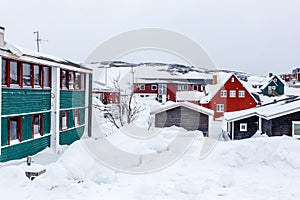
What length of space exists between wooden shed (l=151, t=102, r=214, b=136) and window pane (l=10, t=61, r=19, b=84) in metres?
12.4

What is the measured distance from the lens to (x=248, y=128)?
65.3 feet

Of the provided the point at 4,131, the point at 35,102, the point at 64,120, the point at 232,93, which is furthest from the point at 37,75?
the point at 232,93

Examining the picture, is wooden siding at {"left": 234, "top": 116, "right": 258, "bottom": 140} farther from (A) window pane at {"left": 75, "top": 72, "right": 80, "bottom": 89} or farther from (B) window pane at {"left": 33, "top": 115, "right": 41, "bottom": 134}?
(B) window pane at {"left": 33, "top": 115, "right": 41, "bottom": 134}

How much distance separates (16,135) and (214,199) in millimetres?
6677

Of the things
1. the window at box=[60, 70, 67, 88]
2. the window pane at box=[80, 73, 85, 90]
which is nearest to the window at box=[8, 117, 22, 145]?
A: the window at box=[60, 70, 67, 88]

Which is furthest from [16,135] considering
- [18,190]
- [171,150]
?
[171,150]

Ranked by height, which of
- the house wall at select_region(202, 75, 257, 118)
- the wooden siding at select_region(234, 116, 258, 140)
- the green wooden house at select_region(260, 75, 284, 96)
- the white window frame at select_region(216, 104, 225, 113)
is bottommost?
the wooden siding at select_region(234, 116, 258, 140)

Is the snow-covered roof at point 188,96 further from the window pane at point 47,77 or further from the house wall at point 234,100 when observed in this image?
the window pane at point 47,77

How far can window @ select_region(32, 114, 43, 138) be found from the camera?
1129 centimetres

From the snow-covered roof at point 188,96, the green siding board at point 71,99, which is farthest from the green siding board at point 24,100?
the snow-covered roof at point 188,96

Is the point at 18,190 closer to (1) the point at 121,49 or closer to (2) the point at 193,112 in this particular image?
(1) the point at 121,49

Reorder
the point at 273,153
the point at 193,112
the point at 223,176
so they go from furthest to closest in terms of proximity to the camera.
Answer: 1. the point at 193,112
2. the point at 273,153
3. the point at 223,176

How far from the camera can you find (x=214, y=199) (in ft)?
21.6

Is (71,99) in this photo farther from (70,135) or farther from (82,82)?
(82,82)
